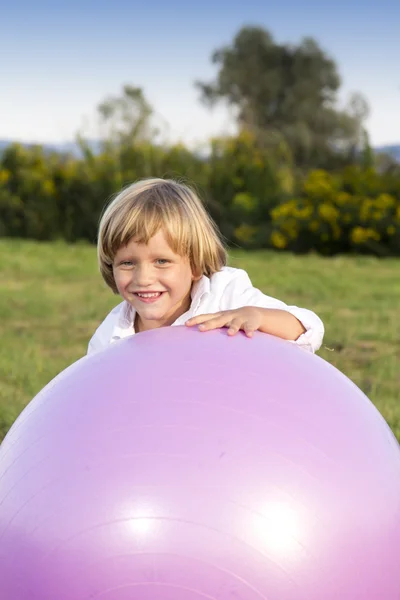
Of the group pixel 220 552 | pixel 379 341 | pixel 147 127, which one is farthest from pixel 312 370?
pixel 147 127

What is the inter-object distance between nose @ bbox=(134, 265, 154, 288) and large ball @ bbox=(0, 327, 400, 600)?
1.93 ft

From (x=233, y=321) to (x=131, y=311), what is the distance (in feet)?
2.59

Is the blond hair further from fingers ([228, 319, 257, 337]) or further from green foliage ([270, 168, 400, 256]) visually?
green foliage ([270, 168, 400, 256])

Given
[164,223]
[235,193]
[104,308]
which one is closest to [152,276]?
[164,223]

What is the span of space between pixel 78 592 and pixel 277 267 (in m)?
9.53

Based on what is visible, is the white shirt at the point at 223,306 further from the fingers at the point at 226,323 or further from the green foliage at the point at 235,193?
the green foliage at the point at 235,193

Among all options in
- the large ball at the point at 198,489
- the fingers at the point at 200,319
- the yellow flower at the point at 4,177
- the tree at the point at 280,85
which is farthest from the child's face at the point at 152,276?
the tree at the point at 280,85

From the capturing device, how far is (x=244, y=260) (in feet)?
40.5

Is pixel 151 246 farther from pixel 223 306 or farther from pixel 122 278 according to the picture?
pixel 223 306

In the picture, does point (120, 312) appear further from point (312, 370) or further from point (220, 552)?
point (220, 552)

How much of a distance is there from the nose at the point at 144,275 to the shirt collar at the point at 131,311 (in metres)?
0.23

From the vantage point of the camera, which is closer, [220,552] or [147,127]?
[220,552]

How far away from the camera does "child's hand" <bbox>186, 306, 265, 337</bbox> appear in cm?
281

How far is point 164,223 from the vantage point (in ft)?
10.4
